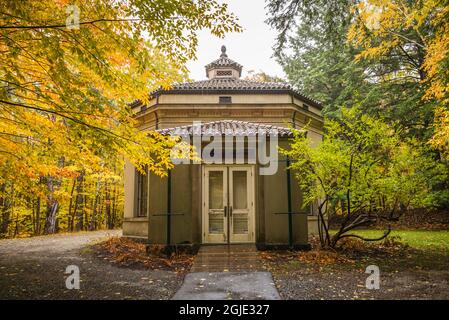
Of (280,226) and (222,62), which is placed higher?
(222,62)

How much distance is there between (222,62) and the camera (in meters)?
17.0

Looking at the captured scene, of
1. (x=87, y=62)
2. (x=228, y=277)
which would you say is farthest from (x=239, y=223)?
(x=87, y=62)

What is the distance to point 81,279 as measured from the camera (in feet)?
21.0

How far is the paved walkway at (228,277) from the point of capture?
200 inches

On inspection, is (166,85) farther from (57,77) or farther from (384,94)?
(384,94)

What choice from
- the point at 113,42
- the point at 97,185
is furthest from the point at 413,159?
the point at 97,185

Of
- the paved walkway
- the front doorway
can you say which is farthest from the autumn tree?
the front doorway

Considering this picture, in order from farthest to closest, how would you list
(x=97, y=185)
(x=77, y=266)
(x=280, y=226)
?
(x=97, y=185) → (x=280, y=226) → (x=77, y=266)

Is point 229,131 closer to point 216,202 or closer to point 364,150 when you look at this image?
point 216,202

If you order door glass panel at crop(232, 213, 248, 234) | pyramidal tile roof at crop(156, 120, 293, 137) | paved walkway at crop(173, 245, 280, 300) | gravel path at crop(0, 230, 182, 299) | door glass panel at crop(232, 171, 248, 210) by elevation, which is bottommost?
gravel path at crop(0, 230, 182, 299)

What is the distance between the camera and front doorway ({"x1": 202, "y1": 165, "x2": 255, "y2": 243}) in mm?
9422

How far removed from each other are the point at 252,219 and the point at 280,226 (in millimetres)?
948

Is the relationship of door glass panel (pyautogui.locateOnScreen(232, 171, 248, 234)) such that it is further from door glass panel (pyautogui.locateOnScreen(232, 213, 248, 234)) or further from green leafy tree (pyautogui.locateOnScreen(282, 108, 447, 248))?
green leafy tree (pyautogui.locateOnScreen(282, 108, 447, 248))

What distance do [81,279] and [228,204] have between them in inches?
186
